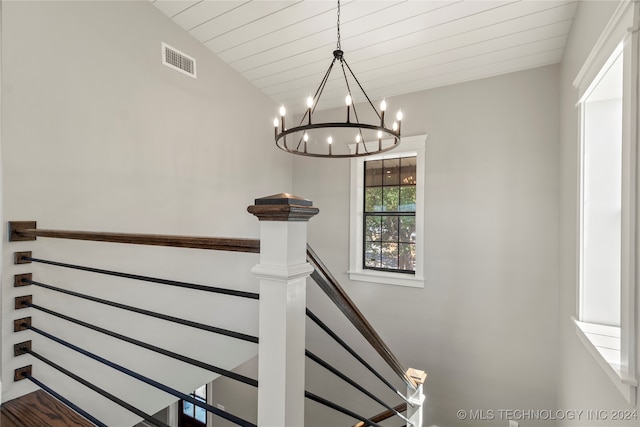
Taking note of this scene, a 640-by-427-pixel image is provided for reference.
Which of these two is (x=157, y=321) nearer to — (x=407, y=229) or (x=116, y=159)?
(x=116, y=159)

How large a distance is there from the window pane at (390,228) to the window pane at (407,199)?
0.53ft

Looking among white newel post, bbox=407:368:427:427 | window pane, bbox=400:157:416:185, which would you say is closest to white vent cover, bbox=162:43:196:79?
window pane, bbox=400:157:416:185

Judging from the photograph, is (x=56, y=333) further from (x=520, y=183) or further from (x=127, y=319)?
(x=520, y=183)

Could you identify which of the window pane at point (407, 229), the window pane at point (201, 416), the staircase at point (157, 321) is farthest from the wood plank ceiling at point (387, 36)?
the window pane at point (201, 416)

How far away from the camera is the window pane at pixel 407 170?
12.4 ft

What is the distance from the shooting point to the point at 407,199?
3.80m

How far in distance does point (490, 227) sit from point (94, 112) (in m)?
3.59

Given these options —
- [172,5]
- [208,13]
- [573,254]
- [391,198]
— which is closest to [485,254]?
[573,254]

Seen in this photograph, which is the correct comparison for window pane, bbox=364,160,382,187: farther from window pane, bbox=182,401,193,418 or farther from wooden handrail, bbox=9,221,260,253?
window pane, bbox=182,401,193,418

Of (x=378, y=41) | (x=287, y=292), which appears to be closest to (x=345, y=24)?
(x=378, y=41)

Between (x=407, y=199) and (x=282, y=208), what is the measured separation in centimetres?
320

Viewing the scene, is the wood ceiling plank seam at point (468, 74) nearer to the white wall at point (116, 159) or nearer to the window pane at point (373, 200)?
the window pane at point (373, 200)

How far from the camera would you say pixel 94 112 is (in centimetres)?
235

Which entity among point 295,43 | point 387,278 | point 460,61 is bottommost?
point 387,278
